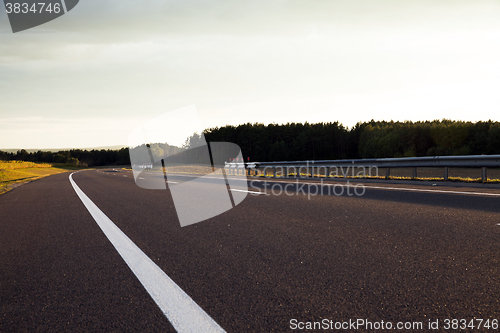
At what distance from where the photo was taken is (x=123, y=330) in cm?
215

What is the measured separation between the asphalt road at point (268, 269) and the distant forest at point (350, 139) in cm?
8597

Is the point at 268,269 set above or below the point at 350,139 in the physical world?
above

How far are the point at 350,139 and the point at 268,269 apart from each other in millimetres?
113474

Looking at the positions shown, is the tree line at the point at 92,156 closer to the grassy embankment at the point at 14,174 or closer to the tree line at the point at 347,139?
the tree line at the point at 347,139

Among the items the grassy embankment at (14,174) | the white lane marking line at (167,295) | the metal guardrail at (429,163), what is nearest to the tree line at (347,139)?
the grassy embankment at (14,174)

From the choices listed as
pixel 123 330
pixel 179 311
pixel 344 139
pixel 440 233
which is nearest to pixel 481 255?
pixel 440 233

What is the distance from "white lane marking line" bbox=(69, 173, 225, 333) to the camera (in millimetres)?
2168

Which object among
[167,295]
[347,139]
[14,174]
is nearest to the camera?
[167,295]

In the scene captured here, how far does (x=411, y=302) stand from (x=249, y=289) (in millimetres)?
1304

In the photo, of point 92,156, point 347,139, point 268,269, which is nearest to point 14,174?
point 268,269

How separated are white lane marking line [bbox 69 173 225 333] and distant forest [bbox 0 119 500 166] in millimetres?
88556

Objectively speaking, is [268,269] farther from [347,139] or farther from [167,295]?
[347,139]

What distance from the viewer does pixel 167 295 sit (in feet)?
8.68

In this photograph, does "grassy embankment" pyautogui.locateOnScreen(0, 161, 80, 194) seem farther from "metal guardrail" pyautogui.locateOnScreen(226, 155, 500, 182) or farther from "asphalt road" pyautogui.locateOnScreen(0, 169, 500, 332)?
"metal guardrail" pyautogui.locateOnScreen(226, 155, 500, 182)
